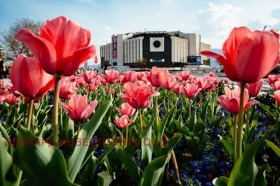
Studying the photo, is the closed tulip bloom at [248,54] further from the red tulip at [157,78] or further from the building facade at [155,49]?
the building facade at [155,49]

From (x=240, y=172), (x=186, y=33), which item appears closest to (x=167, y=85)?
(x=240, y=172)

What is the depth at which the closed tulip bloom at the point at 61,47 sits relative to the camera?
97 cm

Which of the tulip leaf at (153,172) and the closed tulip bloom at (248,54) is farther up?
the closed tulip bloom at (248,54)

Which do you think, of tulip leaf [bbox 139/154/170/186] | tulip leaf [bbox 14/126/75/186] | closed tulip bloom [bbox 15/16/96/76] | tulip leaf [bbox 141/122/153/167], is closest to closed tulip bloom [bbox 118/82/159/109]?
tulip leaf [bbox 141/122/153/167]

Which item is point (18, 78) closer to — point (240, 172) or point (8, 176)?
point (8, 176)

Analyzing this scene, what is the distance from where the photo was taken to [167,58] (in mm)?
106438

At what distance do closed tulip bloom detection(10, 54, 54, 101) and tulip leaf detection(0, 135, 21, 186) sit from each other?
0.76 ft

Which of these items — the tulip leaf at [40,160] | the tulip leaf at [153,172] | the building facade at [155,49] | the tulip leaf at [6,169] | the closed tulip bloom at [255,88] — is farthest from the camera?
the building facade at [155,49]

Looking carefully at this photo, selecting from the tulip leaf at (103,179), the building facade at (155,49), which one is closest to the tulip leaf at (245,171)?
the tulip leaf at (103,179)

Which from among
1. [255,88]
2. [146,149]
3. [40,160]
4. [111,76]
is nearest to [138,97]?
[146,149]

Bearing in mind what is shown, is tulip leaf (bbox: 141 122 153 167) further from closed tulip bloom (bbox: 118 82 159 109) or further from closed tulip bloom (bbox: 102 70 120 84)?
closed tulip bloom (bbox: 102 70 120 84)

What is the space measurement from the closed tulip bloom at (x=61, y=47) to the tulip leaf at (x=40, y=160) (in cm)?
24

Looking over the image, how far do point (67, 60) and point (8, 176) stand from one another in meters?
0.47

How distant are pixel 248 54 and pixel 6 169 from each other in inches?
38.1
